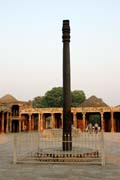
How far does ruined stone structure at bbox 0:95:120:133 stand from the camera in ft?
158

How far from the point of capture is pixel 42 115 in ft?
172

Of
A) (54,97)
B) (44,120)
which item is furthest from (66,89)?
(54,97)

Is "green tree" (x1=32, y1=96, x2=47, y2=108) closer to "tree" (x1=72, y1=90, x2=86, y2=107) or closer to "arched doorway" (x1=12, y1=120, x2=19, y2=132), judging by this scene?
"tree" (x1=72, y1=90, x2=86, y2=107)

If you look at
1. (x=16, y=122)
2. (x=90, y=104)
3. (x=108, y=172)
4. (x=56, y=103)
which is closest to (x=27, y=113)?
(x=16, y=122)

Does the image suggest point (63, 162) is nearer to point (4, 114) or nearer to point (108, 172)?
point (108, 172)

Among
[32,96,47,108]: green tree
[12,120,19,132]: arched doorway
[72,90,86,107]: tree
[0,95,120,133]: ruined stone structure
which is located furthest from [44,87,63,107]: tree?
[12,120,19,132]: arched doorway

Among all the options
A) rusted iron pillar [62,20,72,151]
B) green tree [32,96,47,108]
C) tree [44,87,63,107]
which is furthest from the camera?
green tree [32,96,47,108]

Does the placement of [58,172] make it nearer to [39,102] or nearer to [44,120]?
[44,120]

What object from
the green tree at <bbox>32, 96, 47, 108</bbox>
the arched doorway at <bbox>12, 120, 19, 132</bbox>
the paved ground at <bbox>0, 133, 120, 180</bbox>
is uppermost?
the green tree at <bbox>32, 96, 47, 108</bbox>

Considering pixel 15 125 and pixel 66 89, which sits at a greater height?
pixel 66 89

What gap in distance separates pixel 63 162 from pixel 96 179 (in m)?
3.09

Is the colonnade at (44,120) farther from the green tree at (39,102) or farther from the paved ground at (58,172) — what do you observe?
the paved ground at (58,172)

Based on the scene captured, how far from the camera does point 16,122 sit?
56250 millimetres

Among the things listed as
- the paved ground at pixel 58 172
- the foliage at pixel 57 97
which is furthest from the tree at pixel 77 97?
the paved ground at pixel 58 172
